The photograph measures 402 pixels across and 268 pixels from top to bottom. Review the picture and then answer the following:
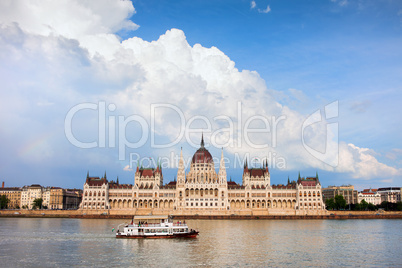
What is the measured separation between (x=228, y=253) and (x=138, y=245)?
13.3 metres

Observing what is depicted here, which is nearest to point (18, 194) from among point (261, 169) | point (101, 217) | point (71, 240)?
point (101, 217)

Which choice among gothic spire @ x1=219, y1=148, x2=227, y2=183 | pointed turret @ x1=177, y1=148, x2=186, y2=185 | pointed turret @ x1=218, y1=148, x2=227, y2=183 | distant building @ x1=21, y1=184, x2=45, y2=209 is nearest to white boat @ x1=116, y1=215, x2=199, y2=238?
pointed turret @ x1=177, y1=148, x2=186, y2=185

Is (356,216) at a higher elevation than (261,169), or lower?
lower

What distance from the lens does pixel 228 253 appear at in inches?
1802

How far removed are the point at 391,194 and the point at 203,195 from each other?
98.6 m

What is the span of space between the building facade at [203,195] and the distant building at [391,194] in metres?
61.1

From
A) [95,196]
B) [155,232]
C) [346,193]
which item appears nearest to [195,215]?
[95,196]

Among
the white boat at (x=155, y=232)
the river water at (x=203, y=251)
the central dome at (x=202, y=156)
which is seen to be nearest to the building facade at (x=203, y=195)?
the central dome at (x=202, y=156)

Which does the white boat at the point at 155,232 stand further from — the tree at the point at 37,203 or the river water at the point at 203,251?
the tree at the point at 37,203

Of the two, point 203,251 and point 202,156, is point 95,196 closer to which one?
point 202,156

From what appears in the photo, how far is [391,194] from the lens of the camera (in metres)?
184

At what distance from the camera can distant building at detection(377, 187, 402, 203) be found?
182 meters

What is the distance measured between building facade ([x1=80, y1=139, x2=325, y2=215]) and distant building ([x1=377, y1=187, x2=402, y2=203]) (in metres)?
61.1

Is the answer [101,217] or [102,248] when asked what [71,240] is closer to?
[102,248]
